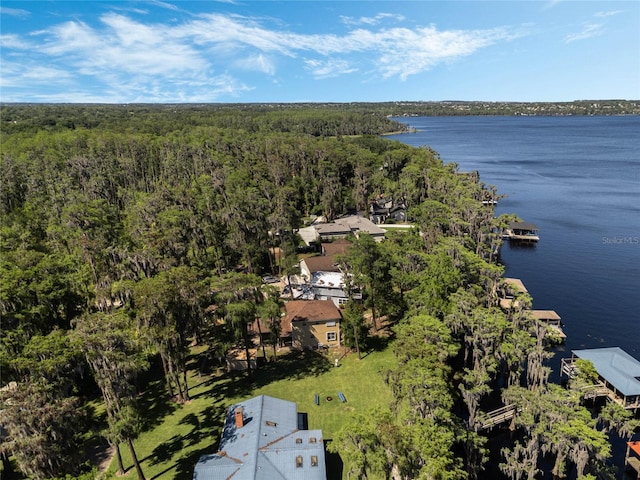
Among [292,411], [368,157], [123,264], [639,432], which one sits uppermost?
[368,157]

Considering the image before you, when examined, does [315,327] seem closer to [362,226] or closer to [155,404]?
[155,404]

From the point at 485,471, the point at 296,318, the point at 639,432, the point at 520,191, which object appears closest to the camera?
the point at 485,471

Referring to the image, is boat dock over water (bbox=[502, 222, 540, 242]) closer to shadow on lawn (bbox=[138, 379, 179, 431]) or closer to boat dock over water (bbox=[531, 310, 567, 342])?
boat dock over water (bbox=[531, 310, 567, 342])

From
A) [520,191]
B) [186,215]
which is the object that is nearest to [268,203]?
[186,215]

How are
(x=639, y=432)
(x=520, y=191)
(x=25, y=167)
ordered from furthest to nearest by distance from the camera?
(x=520, y=191), (x=25, y=167), (x=639, y=432)

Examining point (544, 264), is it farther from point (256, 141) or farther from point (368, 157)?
point (256, 141)

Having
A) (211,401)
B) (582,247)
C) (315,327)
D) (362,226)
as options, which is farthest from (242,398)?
(582,247)
